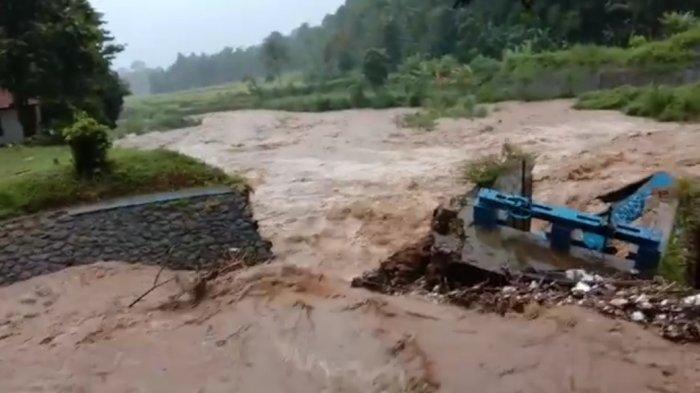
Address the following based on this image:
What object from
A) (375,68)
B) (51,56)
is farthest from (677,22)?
(51,56)

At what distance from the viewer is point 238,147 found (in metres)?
17.6

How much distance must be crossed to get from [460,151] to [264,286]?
8.85m

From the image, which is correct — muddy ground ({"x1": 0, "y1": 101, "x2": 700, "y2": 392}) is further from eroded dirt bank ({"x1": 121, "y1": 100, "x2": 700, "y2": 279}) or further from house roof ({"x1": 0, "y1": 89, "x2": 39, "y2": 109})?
house roof ({"x1": 0, "y1": 89, "x2": 39, "y2": 109})

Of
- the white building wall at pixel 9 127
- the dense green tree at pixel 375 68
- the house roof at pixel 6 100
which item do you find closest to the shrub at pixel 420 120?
the house roof at pixel 6 100

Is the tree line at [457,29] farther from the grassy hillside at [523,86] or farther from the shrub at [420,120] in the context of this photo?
the shrub at [420,120]

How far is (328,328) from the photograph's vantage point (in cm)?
685

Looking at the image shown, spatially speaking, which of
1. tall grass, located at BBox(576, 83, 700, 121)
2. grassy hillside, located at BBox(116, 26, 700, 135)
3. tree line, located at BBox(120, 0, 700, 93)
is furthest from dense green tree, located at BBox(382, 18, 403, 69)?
tall grass, located at BBox(576, 83, 700, 121)

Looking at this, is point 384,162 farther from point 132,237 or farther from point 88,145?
point 132,237

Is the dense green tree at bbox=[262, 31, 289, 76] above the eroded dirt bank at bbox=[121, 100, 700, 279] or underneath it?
above

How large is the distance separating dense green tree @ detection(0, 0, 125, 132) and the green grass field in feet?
9.65

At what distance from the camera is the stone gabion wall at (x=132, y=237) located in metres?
9.02

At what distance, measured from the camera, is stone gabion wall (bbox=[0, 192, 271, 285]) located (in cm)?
902

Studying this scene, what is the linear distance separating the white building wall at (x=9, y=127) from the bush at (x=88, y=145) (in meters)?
6.17

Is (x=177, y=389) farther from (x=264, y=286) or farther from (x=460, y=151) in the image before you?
(x=460, y=151)
